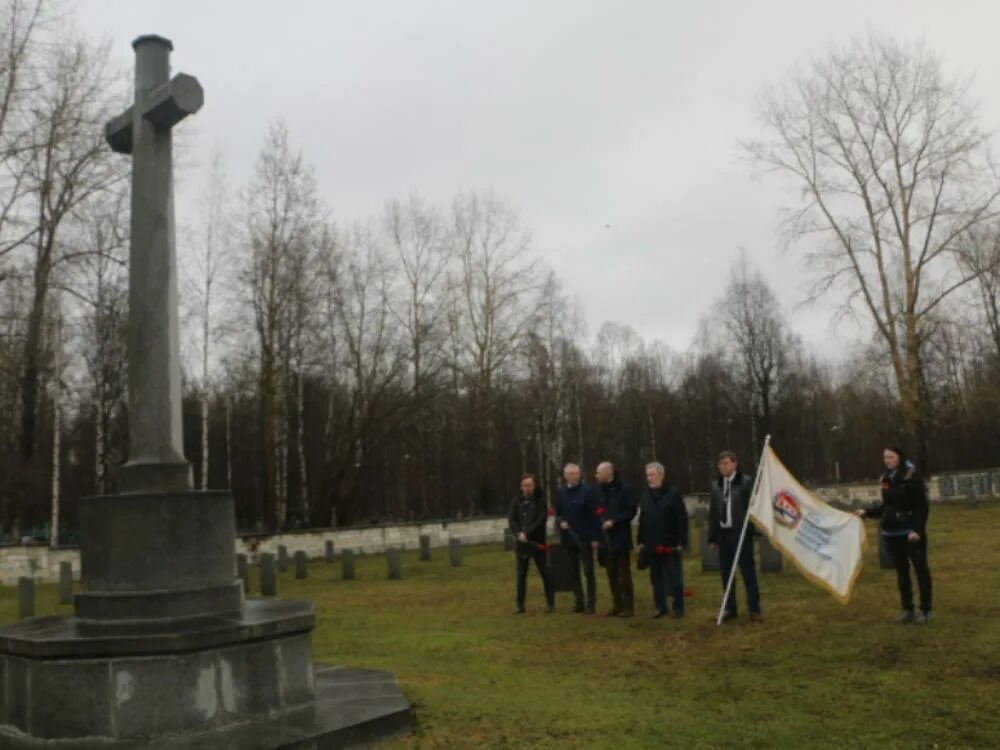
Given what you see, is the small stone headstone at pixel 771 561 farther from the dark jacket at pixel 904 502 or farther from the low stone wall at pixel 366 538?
the low stone wall at pixel 366 538

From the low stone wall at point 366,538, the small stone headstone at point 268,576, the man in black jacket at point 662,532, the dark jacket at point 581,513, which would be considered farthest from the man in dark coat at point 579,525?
the low stone wall at point 366,538

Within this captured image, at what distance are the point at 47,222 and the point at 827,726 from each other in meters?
26.9

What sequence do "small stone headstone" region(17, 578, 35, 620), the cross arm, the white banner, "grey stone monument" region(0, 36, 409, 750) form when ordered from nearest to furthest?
"grey stone monument" region(0, 36, 409, 750)
the cross arm
the white banner
"small stone headstone" region(17, 578, 35, 620)

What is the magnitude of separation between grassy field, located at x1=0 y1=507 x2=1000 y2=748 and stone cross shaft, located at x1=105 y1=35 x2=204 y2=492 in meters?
2.63

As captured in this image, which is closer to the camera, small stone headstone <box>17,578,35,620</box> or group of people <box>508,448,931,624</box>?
group of people <box>508,448,931,624</box>

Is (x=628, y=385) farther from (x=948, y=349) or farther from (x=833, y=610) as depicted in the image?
(x=833, y=610)

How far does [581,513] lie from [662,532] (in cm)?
140

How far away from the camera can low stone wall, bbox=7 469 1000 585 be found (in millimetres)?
25406

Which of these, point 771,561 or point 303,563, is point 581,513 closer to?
point 771,561

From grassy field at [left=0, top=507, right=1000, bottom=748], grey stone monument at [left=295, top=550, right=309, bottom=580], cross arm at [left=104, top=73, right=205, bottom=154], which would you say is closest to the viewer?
grassy field at [left=0, top=507, right=1000, bottom=748]

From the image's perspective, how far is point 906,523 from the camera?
29.5 feet

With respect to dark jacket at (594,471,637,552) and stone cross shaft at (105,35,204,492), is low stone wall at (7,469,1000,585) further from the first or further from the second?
stone cross shaft at (105,35,204,492)

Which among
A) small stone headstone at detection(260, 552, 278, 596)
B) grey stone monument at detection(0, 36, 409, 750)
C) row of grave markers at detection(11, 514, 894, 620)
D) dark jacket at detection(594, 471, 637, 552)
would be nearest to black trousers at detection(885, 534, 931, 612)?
dark jacket at detection(594, 471, 637, 552)

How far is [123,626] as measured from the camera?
5.75m
